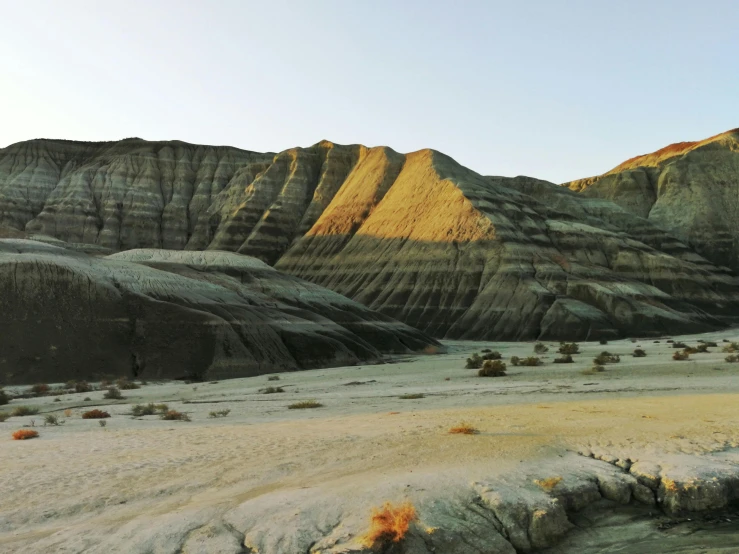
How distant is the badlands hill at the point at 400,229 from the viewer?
3438 inches

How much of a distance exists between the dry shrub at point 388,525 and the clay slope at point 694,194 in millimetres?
123011

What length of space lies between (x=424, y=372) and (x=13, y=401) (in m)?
20.9

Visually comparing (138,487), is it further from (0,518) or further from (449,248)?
(449,248)

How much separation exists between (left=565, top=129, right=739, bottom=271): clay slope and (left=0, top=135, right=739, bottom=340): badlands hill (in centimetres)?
455

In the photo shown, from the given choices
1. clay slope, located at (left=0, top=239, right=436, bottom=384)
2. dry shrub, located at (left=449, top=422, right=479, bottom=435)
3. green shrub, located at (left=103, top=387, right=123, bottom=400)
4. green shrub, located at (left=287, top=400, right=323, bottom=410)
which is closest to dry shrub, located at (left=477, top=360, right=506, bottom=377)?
green shrub, located at (left=287, top=400, right=323, bottom=410)

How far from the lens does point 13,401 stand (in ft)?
105

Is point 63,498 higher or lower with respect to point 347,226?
lower

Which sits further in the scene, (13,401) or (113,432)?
(13,401)

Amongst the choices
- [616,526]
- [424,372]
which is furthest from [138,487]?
[424,372]

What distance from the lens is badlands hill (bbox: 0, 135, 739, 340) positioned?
286 feet

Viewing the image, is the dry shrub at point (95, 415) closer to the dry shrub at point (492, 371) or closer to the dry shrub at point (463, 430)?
the dry shrub at point (463, 430)

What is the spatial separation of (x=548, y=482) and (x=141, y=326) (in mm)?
40653

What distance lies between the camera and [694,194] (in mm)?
128500

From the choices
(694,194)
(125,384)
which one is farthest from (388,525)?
(694,194)
